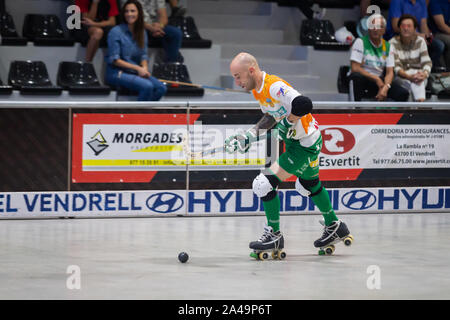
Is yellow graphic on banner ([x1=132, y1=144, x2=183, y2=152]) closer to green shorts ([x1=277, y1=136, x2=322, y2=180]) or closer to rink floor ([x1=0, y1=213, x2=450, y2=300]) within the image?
rink floor ([x1=0, y1=213, x2=450, y2=300])

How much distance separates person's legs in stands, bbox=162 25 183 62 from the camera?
12.1m

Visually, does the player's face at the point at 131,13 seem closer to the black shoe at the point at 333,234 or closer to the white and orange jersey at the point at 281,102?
the white and orange jersey at the point at 281,102

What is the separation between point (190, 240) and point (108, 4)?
206 inches

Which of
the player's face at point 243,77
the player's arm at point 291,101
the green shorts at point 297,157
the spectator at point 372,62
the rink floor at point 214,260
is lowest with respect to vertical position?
the rink floor at point 214,260

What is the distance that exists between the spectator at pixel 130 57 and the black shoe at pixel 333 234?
176 inches

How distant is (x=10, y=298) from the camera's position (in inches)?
219

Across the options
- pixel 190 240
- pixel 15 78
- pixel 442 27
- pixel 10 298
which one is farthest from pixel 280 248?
pixel 442 27

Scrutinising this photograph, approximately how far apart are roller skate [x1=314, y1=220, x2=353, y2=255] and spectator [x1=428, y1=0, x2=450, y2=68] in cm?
649

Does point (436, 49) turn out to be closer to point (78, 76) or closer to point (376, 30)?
point (376, 30)

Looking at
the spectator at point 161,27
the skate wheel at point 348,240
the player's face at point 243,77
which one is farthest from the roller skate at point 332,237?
the spectator at point 161,27

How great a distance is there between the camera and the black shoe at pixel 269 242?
280 inches

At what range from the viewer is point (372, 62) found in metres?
11.6

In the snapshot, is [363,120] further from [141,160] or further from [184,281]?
[184,281]

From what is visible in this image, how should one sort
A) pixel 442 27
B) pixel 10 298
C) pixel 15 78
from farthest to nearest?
pixel 442 27 < pixel 15 78 < pixel 10 298
